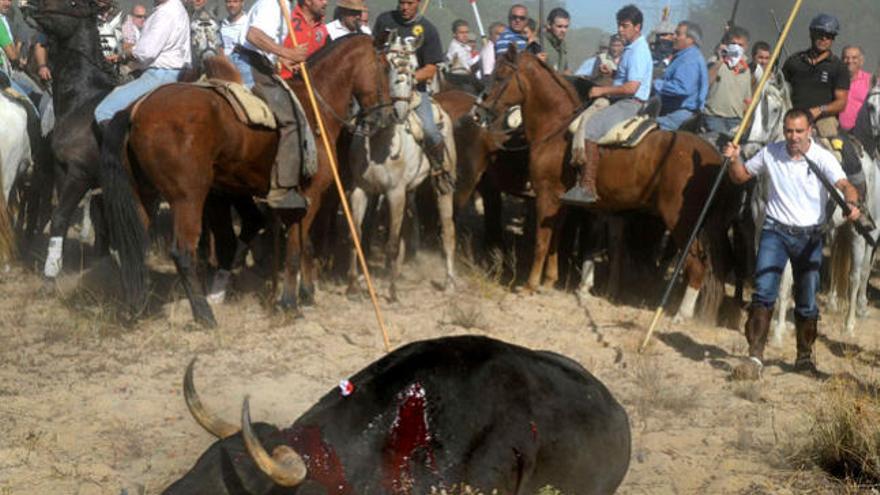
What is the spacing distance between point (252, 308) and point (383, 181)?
1942mm

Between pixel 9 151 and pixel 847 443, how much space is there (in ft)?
29.0

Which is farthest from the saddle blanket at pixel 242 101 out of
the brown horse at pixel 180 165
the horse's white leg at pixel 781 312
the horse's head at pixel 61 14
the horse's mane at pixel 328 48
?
the horse's white leg at pixel 781 312

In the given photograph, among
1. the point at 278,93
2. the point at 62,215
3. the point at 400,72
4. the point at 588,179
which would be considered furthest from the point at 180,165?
the point at 588,179

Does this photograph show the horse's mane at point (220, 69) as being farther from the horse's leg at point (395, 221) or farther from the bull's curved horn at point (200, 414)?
the bull's curved horn at point (200, 414)

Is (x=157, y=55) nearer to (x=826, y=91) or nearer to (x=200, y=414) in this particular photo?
(x=826, y=91)

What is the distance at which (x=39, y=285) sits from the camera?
40.2 feet

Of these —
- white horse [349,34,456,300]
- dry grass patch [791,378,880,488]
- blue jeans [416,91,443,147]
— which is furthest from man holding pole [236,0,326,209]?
dry grass patch [791,378,880,488]

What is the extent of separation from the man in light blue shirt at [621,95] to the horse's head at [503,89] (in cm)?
79

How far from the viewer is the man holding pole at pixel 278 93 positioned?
11281mm

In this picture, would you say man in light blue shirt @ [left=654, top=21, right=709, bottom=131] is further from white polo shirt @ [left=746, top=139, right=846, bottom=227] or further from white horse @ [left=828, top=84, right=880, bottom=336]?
white polo shirt @ [left=746, top=139, right=846, bottom=227]

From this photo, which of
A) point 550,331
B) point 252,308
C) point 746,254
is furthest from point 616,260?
point 252,308

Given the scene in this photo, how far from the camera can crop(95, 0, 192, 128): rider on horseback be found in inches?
455

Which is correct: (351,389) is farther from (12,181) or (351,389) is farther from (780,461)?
(12,181)

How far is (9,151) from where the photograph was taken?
13.1 meters
